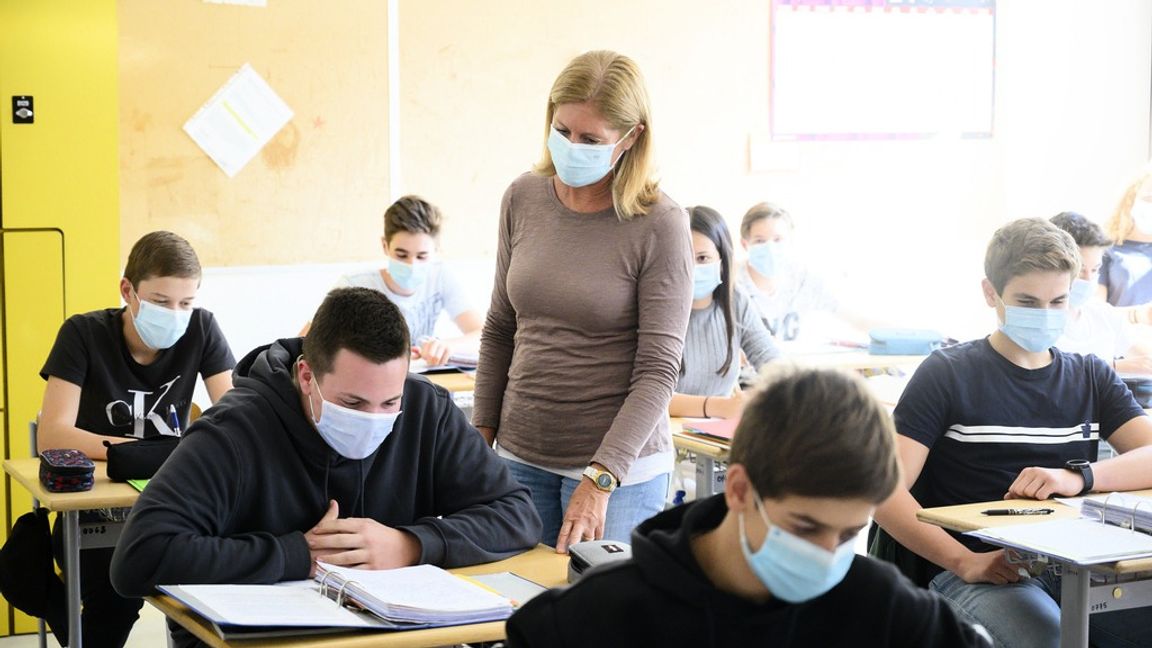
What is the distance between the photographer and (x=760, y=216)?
18.6 feet

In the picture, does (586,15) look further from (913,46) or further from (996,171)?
(996,171)

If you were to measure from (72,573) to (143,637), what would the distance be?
1.35 m

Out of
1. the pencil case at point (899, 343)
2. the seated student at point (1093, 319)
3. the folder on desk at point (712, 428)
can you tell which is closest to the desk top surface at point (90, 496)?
the folder on desk at point (712, 428)

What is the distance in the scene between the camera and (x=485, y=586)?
2.14 metres

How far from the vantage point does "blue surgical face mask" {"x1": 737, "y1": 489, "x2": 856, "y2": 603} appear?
56.1 inches

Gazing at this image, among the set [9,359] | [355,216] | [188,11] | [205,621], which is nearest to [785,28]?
[355,216]

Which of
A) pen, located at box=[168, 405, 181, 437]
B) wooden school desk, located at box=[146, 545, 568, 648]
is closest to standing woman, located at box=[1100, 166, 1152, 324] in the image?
pen, located at box=[168, 405, 181, 437]

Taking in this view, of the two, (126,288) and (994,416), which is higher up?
(126,288)

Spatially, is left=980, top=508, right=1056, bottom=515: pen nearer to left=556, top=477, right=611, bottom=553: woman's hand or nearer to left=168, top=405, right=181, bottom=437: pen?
left=556, top=477, right=611, bottom=553: woman's hand

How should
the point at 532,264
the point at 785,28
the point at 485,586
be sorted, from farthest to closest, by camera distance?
the point at 785,28 → the point at 532,264 → the point at 485,586

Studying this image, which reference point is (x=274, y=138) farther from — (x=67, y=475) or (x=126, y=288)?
(x=67, y=475)

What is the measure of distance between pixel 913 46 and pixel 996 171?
0.80 meters

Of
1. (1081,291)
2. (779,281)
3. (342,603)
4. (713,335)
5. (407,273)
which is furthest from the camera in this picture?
(779,281)

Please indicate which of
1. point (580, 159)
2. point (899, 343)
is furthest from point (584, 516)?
point (899, 343)
